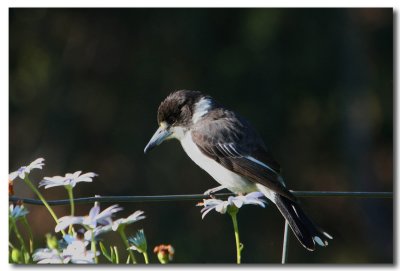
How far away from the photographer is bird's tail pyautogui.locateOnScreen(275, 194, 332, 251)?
2.42 meters

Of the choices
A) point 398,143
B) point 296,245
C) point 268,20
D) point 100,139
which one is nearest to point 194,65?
point 268,20

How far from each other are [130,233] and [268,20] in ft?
Result: 4.02

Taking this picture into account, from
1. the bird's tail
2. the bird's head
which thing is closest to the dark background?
the bird's head

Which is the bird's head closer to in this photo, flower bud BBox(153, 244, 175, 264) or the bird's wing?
the bird's wing

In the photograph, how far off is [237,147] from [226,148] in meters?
0.04

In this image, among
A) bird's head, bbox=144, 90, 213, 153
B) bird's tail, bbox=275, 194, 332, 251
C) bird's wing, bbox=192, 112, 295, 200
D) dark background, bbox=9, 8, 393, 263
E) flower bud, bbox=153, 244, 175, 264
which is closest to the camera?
flower bud, bbox=153, 244, 175, 264

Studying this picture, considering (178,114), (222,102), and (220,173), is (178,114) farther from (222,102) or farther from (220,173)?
(222,102)

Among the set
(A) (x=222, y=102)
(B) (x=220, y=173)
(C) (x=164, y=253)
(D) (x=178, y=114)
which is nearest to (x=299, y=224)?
(B) (x=220, y=173)

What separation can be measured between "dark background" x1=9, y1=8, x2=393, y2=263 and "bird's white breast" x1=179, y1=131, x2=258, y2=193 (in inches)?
31.2

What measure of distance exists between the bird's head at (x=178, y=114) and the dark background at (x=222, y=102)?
0.76 metres

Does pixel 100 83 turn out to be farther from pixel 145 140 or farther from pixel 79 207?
pixel 79 207

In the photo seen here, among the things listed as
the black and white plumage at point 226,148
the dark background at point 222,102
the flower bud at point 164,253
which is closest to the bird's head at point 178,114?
the black and white plumage at point 226,148

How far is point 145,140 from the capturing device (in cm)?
395

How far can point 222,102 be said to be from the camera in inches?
155
